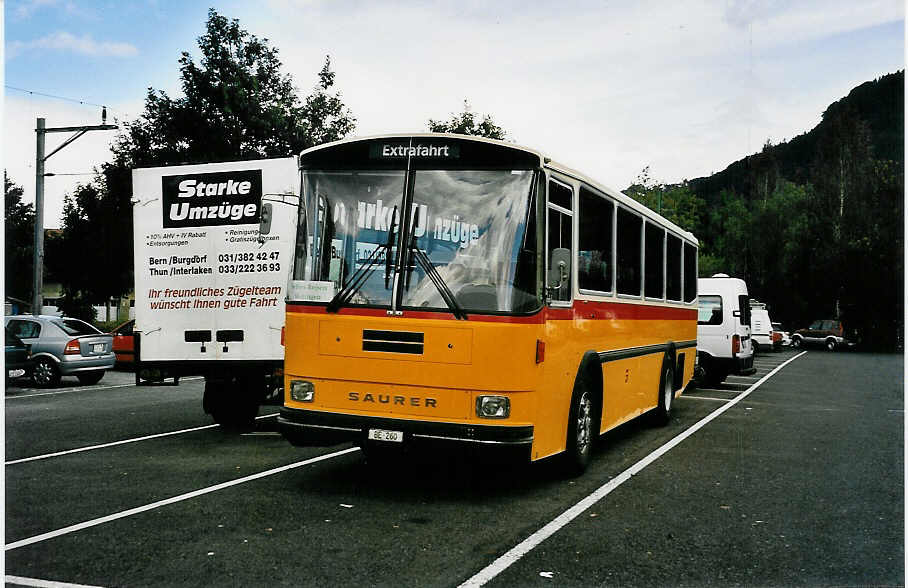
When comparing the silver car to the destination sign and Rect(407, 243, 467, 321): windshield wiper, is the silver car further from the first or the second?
Rect(407, 243, 467, 321): windshield wiper

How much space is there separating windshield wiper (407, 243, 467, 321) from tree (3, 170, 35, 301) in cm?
4488

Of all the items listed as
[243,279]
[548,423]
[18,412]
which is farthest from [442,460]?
[18,412]

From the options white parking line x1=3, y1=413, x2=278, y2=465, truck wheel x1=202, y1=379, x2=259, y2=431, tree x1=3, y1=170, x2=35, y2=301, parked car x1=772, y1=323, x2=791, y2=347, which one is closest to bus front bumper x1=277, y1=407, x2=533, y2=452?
white parking line x1=3, y1=413, x2=278, y2=465

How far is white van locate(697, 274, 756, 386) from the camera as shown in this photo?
19.3 metres

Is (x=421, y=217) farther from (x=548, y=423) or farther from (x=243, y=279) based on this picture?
(x=243, y=279)

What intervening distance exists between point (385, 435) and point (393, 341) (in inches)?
29.3

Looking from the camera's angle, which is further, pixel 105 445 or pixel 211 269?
pixel 211 269

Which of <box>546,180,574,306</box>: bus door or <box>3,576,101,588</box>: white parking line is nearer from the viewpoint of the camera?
<box>3,576,101,588</box>: white parking line

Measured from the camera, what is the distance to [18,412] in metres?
14.2

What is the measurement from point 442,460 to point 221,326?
3.40 meters

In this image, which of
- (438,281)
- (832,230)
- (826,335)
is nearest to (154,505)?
(438,281)

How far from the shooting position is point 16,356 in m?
18.2

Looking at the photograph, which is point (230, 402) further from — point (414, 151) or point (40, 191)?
point (40, 191)

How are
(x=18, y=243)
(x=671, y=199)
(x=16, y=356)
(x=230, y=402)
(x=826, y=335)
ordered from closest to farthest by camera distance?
(x=230, y=402), (x=16, y=356), (x=826, y=335), (x=18, y=243), (x=671, y=199)
